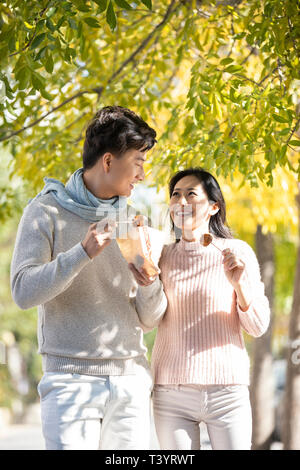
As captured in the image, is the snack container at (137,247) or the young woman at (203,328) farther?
the young woman at (203,328)

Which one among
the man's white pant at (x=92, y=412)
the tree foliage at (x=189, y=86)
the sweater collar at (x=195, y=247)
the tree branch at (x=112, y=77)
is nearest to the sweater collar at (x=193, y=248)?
the sweater collar at (x=195, y=247)

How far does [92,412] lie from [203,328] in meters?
0.59

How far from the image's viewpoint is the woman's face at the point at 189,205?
272cm

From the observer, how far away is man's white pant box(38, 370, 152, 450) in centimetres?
224

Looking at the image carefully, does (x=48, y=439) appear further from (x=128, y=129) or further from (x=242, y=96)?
(x=242, y=96)

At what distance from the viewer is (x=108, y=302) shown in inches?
94.2

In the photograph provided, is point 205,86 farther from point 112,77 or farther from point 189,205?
point 112,77

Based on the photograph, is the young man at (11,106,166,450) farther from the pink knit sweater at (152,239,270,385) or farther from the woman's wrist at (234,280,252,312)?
the woman's wrist at (234,280,252,312)

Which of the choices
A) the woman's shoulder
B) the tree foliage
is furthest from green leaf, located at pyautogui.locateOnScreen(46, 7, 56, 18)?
the woman's shoulder

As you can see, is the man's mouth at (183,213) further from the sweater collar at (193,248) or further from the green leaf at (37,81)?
the green leaf at (37,81)

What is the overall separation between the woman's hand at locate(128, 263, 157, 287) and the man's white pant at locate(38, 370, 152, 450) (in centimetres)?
34

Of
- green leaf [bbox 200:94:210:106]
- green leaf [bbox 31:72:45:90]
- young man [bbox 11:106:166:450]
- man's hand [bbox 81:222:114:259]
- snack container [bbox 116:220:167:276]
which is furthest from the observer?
green leaf [bbox 200:94:210:106]

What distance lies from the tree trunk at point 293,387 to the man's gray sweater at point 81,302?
129 inches

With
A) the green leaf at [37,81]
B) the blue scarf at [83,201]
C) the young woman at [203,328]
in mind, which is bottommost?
the young woman at [203,328]
